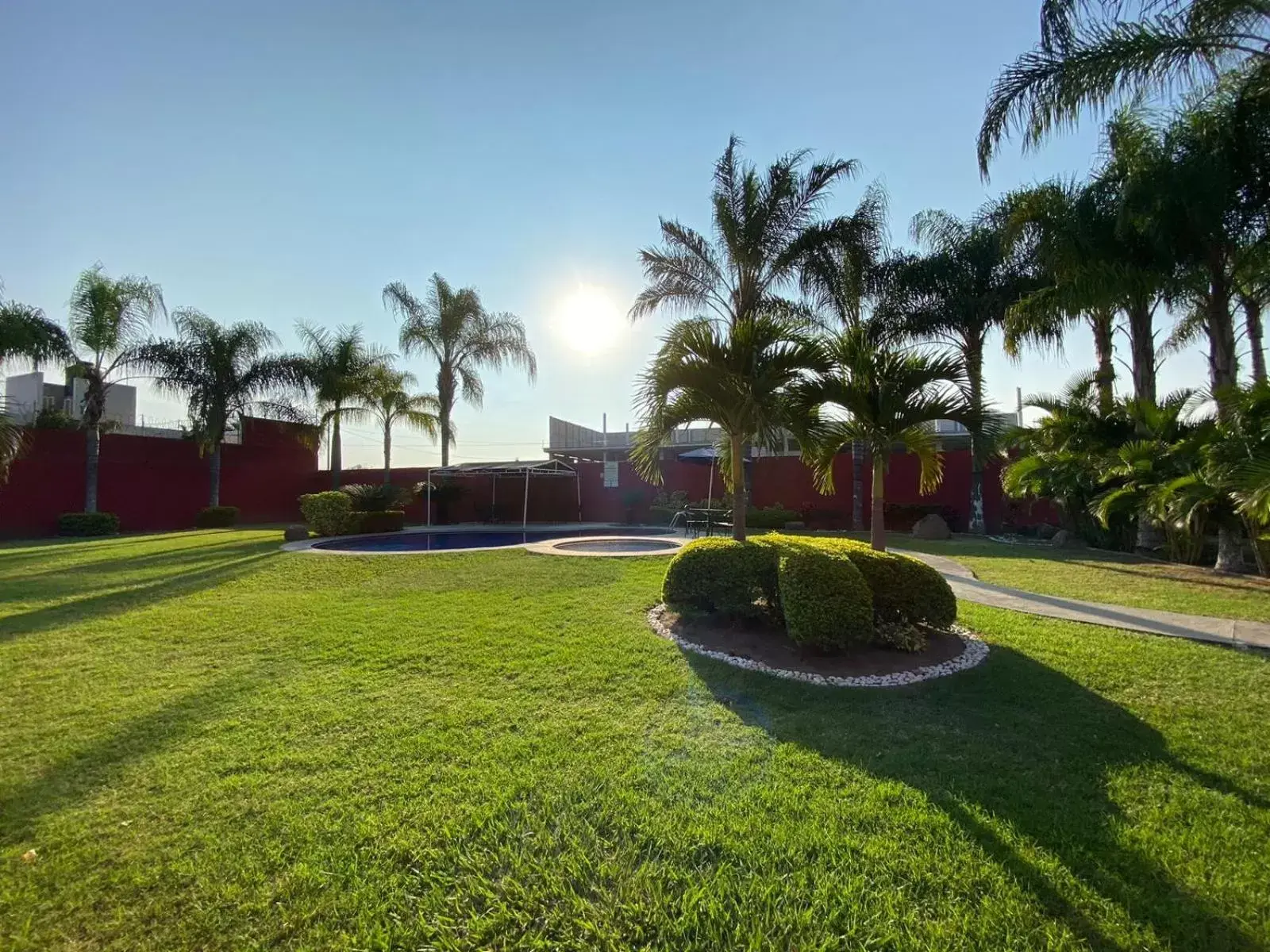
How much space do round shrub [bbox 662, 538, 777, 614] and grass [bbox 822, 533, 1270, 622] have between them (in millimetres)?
4237

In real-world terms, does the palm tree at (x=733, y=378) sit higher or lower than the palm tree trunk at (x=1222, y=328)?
lower

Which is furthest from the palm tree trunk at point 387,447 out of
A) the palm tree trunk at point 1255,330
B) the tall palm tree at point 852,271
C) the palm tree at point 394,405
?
the palm tree trunk at point 1255,330

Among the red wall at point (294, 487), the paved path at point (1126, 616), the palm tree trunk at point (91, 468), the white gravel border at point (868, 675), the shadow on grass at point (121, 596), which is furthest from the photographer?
the palm tree trunk at point (91, 468)

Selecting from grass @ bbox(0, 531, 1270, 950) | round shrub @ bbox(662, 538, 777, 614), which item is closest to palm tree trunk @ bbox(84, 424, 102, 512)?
grass @ bbox(0, 531, 1270, 950)

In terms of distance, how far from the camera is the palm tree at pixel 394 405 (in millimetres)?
18875

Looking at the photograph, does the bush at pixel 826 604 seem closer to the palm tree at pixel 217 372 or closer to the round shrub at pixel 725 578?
the round shrub at pixel 725 578

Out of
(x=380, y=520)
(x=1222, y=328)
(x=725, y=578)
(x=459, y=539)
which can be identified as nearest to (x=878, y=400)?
(x=725, y=578)

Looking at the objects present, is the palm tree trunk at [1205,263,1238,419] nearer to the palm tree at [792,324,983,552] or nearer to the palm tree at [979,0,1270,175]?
the palm tree at [979,0,1270,175]

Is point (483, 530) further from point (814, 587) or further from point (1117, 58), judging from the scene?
point (1117, 58)

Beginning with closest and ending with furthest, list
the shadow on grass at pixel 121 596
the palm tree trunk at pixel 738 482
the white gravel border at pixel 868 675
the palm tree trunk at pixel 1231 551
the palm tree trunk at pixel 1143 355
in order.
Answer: the white gravel border at pixel 868 675, the shadow on grass at pixel 121 596, the palm tree trunk at pixel 738 482, the palm tree trunk at pixel 1231 551, the palm tree trunk at pixel 1143 355

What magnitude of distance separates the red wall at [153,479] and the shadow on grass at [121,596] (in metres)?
9.67

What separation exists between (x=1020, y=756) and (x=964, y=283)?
1419cm

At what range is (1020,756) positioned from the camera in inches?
119

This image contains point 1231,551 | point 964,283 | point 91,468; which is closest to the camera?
point 1231,551
